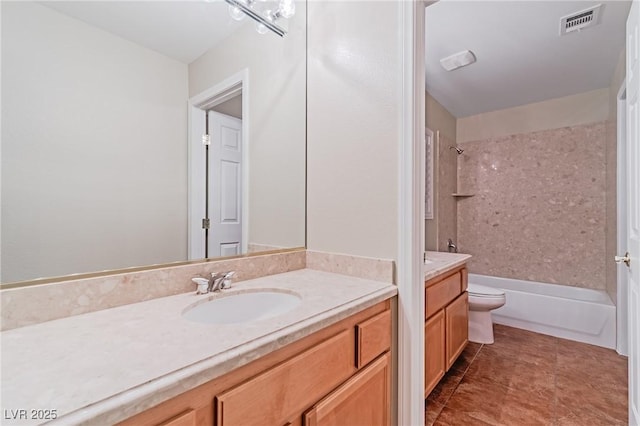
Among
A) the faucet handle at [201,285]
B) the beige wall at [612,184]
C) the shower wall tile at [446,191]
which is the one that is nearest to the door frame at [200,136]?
the faucet handle at [201,285]

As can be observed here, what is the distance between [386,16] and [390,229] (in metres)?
0.89

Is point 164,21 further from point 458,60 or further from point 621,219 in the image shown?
point 621,219

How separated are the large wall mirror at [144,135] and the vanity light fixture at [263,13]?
0.03 metres

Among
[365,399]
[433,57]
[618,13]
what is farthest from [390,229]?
[618,13]

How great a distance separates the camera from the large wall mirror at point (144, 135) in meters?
0.78

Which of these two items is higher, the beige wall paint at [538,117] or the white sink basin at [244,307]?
the beige wall paint at [538,117]

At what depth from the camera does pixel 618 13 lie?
1.80m

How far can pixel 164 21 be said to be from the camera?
1.07m

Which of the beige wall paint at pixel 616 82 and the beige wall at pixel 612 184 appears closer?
the beige wall paint at pixel 616 82

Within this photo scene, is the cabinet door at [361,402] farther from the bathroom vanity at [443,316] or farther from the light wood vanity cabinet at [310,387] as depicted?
the bathroom vanity at [443,316]

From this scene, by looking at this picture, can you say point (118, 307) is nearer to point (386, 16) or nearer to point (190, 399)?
point (190, 399)

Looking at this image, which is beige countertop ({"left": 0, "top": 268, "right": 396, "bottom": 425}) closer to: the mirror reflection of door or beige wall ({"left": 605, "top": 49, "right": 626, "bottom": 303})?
the mirror reflection of door

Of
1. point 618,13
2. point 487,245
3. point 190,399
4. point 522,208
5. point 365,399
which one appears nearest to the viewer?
point 190,399

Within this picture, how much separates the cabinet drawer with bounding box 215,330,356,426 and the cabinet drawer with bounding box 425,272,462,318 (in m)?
0.79
